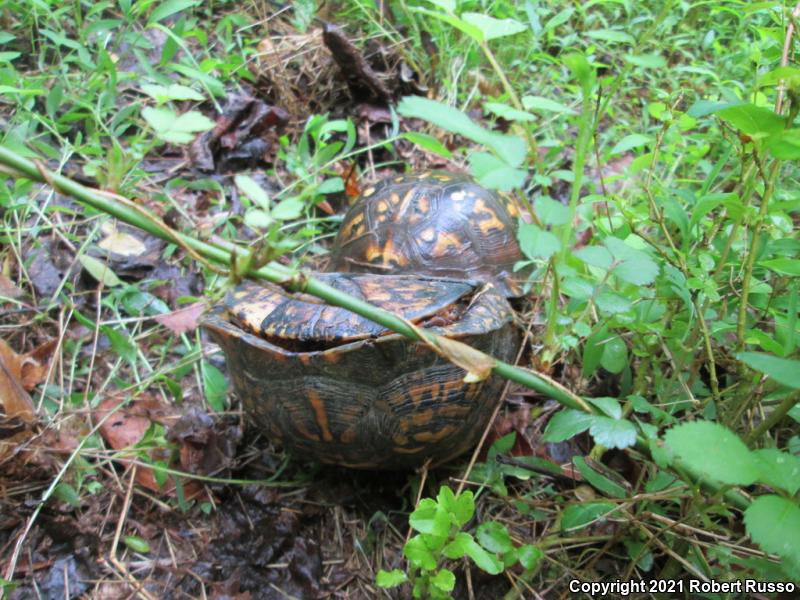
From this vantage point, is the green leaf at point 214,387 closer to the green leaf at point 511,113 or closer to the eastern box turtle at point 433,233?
the eastern box turtle at point 433,233

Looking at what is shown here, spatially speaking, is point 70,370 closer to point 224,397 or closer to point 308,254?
point 224,397

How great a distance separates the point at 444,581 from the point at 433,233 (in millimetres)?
1056

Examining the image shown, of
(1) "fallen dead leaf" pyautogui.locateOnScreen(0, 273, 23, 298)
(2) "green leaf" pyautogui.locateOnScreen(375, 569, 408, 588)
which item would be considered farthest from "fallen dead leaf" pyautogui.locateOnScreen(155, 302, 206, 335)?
(2) "green leaf" pyautogui.locateOnScreen(375, 569, 408, 588)

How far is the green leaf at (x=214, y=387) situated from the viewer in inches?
60.8

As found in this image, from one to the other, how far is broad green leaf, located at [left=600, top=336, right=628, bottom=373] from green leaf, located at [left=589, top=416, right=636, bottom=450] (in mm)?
406

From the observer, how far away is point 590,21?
3217 millimetres

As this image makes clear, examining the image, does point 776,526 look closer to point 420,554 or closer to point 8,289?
point 420,554

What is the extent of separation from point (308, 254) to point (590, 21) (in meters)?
2.21

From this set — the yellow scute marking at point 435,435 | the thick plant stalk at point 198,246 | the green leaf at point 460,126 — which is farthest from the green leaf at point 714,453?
the yellow scute marking at point 435,435

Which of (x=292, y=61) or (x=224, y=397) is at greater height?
(x=292, y=61)

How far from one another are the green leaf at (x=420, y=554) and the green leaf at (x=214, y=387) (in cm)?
73

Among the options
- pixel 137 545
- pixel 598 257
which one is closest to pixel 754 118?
pixel 598 257

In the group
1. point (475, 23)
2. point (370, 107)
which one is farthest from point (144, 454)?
point (370, 107)

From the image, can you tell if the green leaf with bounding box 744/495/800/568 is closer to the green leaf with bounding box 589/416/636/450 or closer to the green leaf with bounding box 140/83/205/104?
the green leaf with bounding box 589/416/636/450
